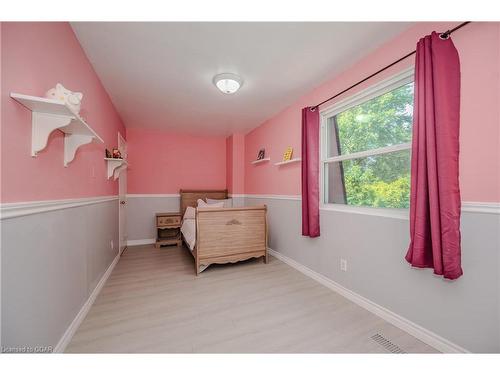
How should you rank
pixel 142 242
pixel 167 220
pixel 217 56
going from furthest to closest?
pixel 142 242
pixel 167 220
pixel 217 56

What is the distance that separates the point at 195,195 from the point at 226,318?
10.1 ft

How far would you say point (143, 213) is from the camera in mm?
4230

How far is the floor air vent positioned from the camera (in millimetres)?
1367

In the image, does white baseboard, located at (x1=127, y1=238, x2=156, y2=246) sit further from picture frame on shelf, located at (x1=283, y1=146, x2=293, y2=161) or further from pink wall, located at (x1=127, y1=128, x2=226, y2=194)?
picture frame on shelf, located at (x1=283, y1=146, x2=293, y2=161)

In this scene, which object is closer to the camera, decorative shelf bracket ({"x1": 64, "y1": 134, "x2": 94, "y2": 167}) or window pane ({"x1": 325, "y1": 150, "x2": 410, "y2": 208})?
decorative shelf bracket ({"x1": 64, "y1": 134, "x2": 94, "y2": 167})

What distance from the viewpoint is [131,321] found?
1.66 m

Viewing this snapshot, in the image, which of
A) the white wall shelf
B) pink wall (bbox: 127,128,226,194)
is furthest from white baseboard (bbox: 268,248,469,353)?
pink wall (bbox: 127,128,226,194)

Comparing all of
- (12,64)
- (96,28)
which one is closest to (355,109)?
(96,28)

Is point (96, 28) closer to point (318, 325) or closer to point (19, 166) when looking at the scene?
point (19, 166)

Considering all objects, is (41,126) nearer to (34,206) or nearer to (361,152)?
(34,206)

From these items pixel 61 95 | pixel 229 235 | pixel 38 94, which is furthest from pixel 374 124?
pixel 38 94

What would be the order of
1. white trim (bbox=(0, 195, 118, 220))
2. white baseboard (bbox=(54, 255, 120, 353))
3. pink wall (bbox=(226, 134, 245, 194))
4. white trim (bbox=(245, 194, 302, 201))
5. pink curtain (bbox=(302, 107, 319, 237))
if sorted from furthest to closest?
pink wall (bbox=(226, 134, 245, 194)) → white trim (bbox=(245, 194, 302, 201)) → pink curtain (bbox=(302, 107, 319, 237)) → white baseboard (bbox=(54, 255, 120, 353)) → white trim (bbox=(0, 195, 118, 220))

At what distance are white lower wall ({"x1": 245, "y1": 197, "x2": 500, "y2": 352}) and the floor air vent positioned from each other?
0.87 feet

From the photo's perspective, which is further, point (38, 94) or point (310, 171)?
point (310, 171)
